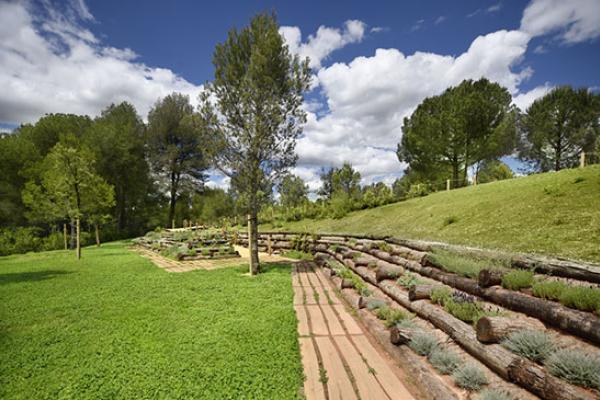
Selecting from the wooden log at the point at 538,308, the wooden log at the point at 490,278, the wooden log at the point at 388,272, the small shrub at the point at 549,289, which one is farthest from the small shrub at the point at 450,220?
the small shrub at the point at 549,289

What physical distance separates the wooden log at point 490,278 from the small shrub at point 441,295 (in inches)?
19.3

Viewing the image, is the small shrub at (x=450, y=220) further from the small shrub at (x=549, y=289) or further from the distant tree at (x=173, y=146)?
the distant tree at (x=173, y=146)

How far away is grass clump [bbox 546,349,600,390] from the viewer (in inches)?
78.0

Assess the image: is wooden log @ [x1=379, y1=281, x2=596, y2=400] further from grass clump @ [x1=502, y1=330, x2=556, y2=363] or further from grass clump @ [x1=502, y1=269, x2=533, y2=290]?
grass clump @ [x1=502, y1=269, x2=533, y2=290]

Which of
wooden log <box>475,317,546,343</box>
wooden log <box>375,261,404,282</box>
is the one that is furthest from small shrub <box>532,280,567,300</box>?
wooden log <box>375,261,404,282</box>

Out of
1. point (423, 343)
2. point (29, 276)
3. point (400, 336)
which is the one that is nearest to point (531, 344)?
point (423, 343)

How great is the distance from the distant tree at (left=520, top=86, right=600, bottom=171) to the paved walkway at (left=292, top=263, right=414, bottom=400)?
1379 inches

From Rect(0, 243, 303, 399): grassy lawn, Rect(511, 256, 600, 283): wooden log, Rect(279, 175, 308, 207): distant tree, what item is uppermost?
Rect(279, 175, 308, 207): distant tree

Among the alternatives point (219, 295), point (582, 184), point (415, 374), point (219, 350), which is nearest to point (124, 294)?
point (219, 295)

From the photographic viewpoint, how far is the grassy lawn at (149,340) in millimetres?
2877

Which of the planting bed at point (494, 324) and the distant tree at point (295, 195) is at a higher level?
the distant tree at point (295, 195)

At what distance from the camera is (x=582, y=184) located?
8414 mm

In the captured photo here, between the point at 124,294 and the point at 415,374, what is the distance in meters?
6.82

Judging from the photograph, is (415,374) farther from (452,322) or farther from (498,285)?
(498,285)
